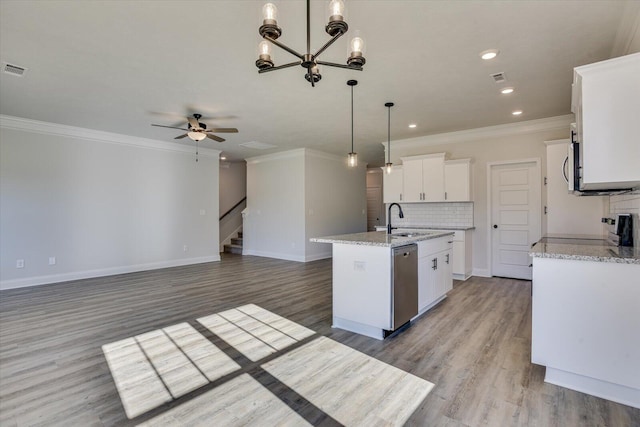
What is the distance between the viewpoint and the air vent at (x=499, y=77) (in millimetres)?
3482

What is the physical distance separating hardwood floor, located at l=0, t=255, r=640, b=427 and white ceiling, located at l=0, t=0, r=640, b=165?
105 inches

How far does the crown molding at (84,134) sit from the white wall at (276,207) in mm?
1777

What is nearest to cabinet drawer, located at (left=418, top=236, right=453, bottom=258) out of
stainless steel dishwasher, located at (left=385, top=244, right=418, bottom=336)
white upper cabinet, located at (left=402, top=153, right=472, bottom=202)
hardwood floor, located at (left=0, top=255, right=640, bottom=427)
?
stainless steel dishwasher, located at (left=385, top=244, right=418, bottom=336)

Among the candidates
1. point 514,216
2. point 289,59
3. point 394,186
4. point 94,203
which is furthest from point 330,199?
point 289,59

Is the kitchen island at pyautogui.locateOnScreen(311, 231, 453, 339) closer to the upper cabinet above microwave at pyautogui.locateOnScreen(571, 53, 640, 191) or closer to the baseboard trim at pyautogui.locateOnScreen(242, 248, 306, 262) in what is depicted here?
the upper cabinet above microwave at pyautogui.locateOnScreen(571, 53, 640, 191)

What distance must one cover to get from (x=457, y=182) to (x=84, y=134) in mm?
6946

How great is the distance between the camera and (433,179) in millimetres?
5934

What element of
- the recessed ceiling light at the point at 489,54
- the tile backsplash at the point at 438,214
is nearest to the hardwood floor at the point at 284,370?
the tile backsplash at the point at 438,214

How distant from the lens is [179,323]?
3412 mm

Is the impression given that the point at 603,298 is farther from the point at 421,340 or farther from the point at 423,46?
the point at 423,46

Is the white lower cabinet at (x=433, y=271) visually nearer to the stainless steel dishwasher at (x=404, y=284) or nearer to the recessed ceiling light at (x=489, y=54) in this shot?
the stainless steel dishwasher at (x=404, y=284)

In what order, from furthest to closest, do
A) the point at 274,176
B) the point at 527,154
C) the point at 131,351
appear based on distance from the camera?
the point at 274,176, the point at 527,154, the point at 131,351

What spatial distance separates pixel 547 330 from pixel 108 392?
10.1ft

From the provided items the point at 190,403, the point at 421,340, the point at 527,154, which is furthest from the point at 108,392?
the point at 527,154
